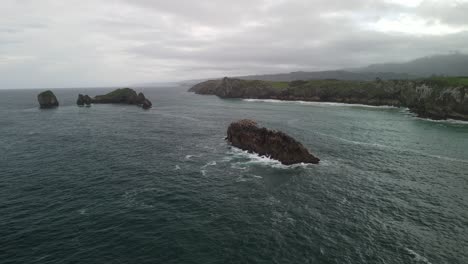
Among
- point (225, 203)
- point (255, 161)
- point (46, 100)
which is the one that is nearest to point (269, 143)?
point (255, 161)

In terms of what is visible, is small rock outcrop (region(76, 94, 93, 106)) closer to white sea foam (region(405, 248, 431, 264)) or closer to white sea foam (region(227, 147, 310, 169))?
white sea foam (region(227, 147, 310, 169))

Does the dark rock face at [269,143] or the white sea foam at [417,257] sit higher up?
the dark rock face at [269,143]

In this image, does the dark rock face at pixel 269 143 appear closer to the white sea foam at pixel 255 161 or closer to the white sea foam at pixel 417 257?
the white sea foam at pixel 255 161

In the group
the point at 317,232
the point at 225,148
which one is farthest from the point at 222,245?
the point at 225,148

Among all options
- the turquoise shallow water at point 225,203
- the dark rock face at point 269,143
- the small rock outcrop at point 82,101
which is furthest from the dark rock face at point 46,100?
the dark rock face at point 269,143

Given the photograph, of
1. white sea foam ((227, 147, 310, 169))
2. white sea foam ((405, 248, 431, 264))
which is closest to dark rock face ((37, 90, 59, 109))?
Answer: white sea foam ((227, 147, 310, 169))

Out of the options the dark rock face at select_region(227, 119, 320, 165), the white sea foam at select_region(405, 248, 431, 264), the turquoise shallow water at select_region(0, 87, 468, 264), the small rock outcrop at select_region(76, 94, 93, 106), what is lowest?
the white sea foam at select_region(405, 248, 431, 264)
